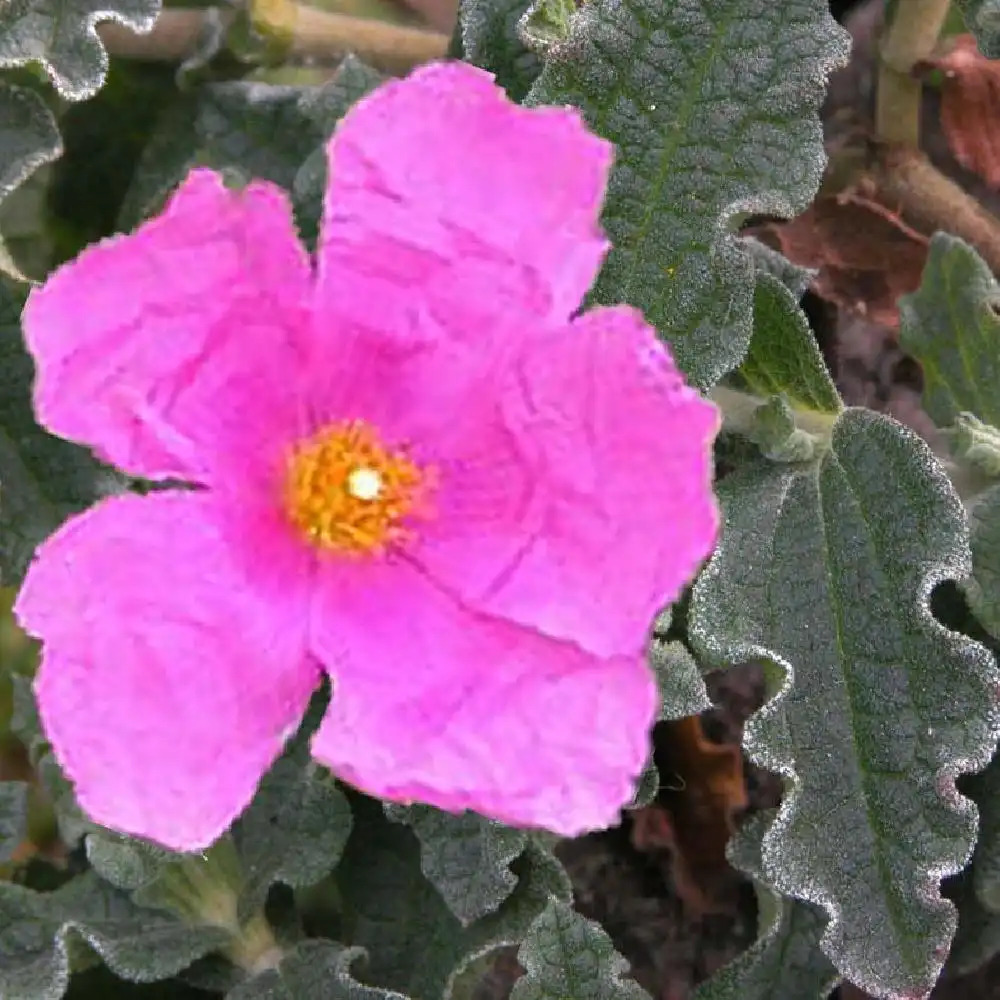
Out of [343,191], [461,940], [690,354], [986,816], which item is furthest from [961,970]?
[343,191]

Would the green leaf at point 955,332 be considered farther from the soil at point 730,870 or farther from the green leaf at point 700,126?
the green leaf at point 700,126

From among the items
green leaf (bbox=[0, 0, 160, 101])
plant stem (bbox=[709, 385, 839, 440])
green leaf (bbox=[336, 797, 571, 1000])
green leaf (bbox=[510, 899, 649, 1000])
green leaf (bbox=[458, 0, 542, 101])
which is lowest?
green leaf (bbox=[336, 797, 571, 1000])

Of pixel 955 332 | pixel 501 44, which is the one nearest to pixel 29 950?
pixel 501 44

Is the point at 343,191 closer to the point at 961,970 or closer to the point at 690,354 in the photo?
the point at 690,354

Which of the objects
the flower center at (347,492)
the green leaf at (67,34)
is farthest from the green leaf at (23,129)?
the flower center at (347,492)

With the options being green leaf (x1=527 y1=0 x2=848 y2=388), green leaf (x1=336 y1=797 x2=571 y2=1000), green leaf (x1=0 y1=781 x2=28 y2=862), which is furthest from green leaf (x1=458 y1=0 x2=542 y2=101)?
green leaf (x1=0 y1=781 x2=28 y2=862)

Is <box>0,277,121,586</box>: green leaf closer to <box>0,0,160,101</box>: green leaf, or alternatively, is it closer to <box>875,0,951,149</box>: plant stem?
<box>0,0,160,101</box>: green leaf
